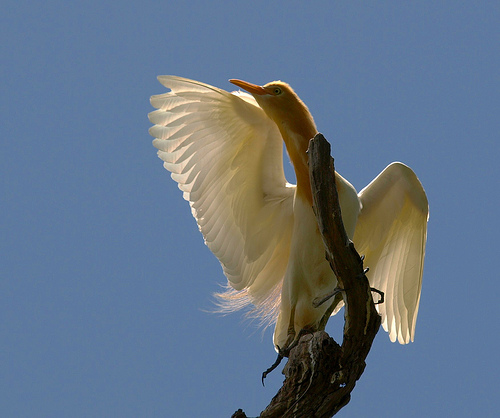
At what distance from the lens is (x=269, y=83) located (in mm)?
5676

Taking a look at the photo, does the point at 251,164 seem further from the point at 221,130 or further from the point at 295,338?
the point at 295,338

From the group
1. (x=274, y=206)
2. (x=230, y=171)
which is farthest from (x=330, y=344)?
(x=230, y=171)

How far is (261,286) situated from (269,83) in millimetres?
1638

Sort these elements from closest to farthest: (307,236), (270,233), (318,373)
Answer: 1. (318,373)
2. (307,236)
3. (270,233)

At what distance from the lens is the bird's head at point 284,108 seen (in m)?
5.56

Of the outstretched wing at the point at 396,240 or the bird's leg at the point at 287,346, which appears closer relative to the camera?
the bird's leg at the point at 287,346

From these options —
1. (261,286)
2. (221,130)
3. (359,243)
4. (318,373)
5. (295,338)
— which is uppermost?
(221,130)

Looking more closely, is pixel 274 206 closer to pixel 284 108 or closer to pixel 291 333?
pixel 284 108

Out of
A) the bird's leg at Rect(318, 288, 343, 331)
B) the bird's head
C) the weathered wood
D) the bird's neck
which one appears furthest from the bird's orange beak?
the bird's leg at Rect(318, 288, 343, 331)

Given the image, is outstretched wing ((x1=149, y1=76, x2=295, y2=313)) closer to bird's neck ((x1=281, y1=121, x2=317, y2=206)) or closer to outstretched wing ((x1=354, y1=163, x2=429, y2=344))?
bird's neck ((x1=281, y1=121, x2=317, y2=206))

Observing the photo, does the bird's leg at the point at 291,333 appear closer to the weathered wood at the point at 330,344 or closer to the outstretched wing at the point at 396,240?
the weathered wood at the point at 330,344

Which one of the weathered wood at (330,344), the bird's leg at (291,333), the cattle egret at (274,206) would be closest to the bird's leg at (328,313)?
the cattle egret at (274,206)

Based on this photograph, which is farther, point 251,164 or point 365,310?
point 251,164

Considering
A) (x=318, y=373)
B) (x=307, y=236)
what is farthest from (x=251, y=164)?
(x=318, y=373)
